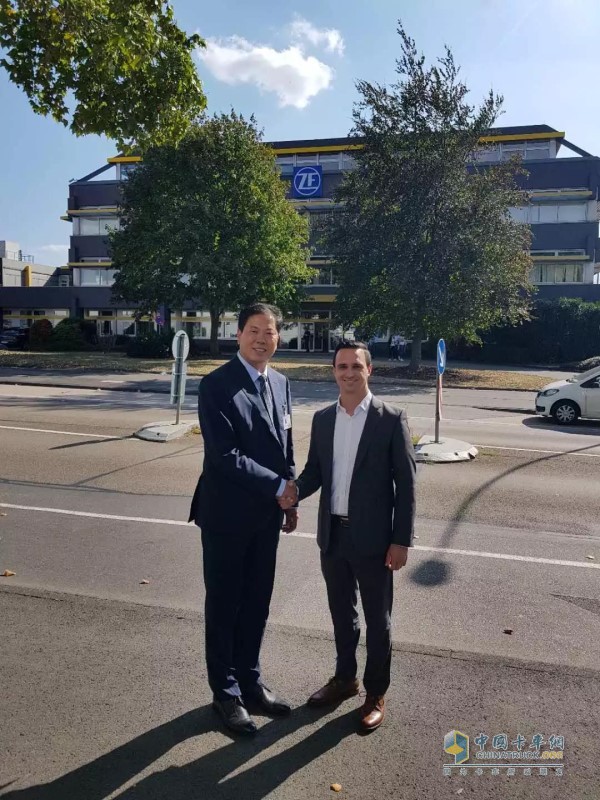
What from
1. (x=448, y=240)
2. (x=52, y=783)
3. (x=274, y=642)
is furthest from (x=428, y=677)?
(x=448, y=240)

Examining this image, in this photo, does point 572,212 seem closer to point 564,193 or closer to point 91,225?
point 564,193

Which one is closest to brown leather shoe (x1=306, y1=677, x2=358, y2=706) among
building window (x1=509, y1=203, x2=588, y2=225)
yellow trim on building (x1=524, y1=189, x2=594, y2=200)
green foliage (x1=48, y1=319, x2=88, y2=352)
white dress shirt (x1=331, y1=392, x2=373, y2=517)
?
white dress shirt (x1=331, y1=392, x2=373, y2=517)

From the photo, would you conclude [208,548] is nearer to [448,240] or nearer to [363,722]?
[363,722]

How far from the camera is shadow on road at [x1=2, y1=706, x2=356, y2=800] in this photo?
2783 mm

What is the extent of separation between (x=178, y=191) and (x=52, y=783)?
31.8m

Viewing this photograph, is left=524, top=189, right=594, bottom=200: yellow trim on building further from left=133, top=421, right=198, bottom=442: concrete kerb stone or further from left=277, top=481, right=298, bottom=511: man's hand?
left=277, top=481, right=298, bottom=511: man's hand

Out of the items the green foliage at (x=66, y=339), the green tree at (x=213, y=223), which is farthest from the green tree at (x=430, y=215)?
the green foliage at (x=66, y=339)

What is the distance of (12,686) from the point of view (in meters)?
3.57

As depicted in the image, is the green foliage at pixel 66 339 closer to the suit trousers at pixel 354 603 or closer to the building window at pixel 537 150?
the building window at pixel 537 150

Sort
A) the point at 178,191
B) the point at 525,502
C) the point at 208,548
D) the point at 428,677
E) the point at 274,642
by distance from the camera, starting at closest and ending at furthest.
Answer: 1. the point at 208,548
2. the point at 428,677
3. the point at 274,642
4. the point at 525,502
5. the point at 178,191

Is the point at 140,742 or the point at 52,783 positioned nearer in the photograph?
the point at 52,783

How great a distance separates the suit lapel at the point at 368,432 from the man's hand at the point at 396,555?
16.2 inches

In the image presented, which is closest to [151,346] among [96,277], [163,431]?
[96,277]

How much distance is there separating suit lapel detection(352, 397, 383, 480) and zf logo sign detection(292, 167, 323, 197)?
48.8 meters
